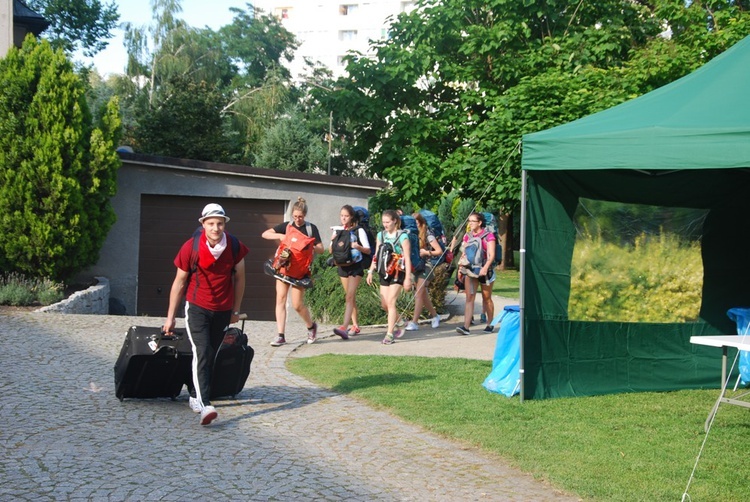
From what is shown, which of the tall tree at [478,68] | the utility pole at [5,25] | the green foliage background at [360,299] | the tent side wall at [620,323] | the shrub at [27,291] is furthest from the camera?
the tall tree at [478,68]

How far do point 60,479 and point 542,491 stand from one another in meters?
2.96

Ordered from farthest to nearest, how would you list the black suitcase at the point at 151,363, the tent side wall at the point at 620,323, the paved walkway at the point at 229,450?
1. the tent side wall at the point at 620,323
2. the black suitcase at the point at 151,363
3. the paved walkway at the point at 229,450

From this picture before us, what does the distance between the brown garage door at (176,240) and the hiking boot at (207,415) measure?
449 inches

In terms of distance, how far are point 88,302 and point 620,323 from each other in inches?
378

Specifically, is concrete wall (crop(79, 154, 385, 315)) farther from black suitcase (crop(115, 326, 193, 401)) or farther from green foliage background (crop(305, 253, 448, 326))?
black suitcase (crop(115, 326, 193, 401))

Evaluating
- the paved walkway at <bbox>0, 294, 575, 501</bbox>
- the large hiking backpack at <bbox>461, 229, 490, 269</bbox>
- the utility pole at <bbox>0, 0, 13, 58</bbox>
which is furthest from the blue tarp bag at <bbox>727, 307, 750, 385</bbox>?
the utility pole at <bbox>0, 0, 13, 58</bbox>

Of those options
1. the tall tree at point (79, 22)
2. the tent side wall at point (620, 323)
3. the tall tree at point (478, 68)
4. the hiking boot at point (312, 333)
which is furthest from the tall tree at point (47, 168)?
the tall tree at point (79, 22)

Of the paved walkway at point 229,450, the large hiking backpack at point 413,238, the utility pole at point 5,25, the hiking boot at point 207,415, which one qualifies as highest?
the utility pole at point 5,25

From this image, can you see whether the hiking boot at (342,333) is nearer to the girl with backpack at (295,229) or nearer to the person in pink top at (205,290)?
the girl with backpack at (295,229)

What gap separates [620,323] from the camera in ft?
30.1

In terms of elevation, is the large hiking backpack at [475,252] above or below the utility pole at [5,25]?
below

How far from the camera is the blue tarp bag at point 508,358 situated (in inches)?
341

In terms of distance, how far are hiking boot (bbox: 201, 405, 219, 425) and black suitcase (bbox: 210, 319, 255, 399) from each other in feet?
2.70

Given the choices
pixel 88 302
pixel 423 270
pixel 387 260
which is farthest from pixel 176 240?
pixel 387 260
